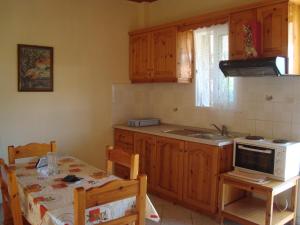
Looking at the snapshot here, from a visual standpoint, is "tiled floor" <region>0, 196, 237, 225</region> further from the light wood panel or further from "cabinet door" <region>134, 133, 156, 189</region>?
the light wood panel

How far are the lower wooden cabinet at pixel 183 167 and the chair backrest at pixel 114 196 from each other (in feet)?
4.75

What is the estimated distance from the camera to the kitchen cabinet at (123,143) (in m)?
3.94

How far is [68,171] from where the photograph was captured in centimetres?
224

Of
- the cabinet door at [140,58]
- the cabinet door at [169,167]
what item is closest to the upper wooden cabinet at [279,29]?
the cabinet door at [169,167]

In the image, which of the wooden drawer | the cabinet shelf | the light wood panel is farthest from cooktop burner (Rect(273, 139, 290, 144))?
the wooden drawer

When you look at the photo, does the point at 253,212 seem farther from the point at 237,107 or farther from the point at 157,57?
the point at 157,57

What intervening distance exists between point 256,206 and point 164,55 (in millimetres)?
Answer: 2026

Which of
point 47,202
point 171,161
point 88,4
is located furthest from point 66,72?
point 47,202

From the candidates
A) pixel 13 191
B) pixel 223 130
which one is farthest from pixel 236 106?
pixel 13 191

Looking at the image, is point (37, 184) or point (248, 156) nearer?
point (37, 184)

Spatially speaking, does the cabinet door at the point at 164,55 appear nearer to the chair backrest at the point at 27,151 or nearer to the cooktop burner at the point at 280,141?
the cooktop burner at the point at 280,141

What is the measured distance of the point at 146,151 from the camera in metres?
3.73

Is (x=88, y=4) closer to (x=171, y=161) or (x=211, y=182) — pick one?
(x=171, y=161)

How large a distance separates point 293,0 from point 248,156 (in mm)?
1435
